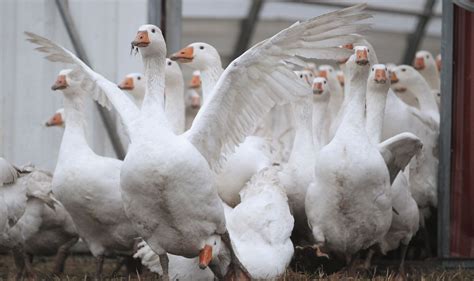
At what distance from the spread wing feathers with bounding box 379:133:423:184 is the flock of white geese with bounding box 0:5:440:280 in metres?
0.01

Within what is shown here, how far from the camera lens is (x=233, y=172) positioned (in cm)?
1126

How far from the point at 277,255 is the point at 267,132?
11.1 ft

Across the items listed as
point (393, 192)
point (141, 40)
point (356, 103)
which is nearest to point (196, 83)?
point (393, 192)

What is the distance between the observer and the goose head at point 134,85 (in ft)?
38.1

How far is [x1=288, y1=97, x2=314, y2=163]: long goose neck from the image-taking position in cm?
1138

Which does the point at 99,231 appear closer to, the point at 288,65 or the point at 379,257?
the point at 288,65

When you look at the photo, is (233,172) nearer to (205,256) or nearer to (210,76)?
(210,76)

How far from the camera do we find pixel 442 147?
11.9 m

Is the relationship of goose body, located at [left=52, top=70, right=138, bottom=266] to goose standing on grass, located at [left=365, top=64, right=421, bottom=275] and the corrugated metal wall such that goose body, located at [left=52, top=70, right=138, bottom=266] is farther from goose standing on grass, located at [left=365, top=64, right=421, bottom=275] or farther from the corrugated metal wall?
goose standing on grass, located at [left=365, top=64, right=421, bottom=275]

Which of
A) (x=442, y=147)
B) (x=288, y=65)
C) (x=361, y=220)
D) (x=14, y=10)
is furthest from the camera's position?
(x=14, y=10)

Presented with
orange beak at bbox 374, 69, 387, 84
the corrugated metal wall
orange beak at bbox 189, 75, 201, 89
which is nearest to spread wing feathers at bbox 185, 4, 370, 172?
orange beak at bbox 374, 69, 387, 84

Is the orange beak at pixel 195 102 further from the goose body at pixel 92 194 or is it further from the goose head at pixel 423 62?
the goose head at pixel 423 62

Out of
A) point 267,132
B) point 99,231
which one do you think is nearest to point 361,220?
point 99,231

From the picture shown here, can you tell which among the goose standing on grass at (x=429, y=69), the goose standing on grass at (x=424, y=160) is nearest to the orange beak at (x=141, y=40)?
the goose standing on grass at (x=424, y=160)
